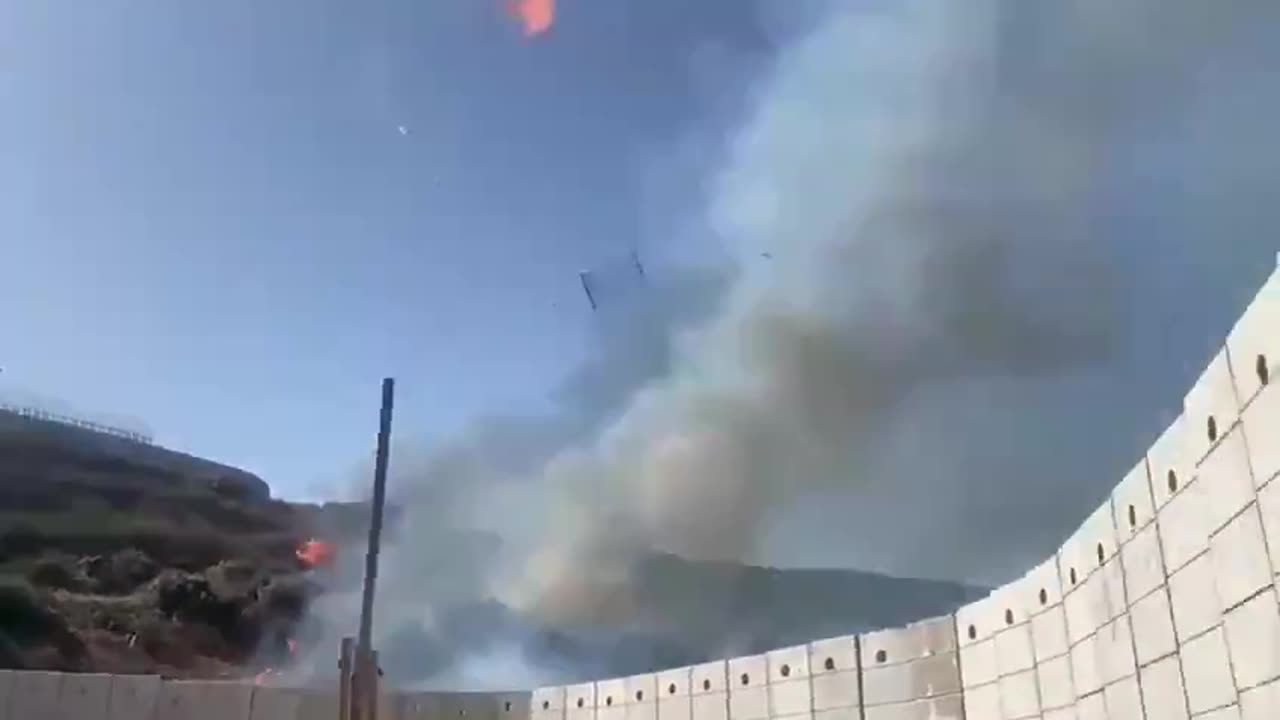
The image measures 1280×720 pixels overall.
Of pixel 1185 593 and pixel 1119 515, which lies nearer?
pixel 1185 593

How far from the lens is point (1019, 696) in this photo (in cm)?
882

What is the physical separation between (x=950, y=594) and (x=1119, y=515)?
2854 inches

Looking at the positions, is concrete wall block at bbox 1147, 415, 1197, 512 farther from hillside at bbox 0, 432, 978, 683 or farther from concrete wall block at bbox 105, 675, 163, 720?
hillside at bbox 0, 432, 978, 683

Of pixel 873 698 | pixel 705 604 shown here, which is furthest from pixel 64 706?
pixel 705 604

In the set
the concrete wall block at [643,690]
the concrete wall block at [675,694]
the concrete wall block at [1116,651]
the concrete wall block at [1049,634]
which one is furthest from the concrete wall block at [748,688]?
the concrete wall block at [1116,651]

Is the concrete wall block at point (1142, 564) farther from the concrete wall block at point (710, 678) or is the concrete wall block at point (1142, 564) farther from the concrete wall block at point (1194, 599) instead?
the concrete wall block at point (710, 678)

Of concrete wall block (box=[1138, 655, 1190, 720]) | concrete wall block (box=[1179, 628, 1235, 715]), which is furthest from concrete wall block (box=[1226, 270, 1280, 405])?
concrete wall block (box=[1138, 655, 1190, 720])

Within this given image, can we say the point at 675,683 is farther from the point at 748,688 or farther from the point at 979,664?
the point at 979,664

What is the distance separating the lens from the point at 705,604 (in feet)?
225

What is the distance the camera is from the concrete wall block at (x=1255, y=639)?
440cm

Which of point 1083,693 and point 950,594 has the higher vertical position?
point 950,594

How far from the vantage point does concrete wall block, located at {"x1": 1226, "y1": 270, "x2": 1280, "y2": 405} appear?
418 centimetres

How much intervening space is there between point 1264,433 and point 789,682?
8737mm

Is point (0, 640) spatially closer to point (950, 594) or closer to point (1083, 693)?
point (1083, 693)
